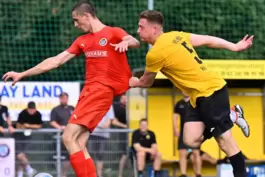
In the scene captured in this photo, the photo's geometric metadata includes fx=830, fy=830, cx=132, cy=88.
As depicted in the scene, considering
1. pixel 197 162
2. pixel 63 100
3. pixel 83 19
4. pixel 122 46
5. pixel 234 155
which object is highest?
pixel 83 19

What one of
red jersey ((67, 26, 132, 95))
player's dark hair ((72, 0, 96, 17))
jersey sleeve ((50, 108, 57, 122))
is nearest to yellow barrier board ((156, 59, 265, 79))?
jersey sleeve ((50, 108, 57, 122))

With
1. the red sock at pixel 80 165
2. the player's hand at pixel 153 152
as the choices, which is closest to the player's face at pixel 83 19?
the red sock at pixel 80 165

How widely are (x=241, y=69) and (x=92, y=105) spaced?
288 inches

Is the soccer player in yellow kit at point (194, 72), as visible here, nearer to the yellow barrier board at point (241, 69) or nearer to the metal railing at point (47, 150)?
the metal railing at point (47, 150)

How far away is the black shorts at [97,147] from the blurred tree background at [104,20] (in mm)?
4599

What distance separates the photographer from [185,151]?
50.6 ft

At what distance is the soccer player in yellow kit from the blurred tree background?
9.79 meters

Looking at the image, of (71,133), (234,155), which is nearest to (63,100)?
(71,133)

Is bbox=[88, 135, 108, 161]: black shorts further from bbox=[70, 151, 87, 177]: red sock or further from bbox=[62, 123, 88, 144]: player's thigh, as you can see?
bbox=[70, 151, 87, 177]: red sock

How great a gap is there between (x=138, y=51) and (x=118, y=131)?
493 cm

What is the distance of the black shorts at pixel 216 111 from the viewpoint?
28.6ft

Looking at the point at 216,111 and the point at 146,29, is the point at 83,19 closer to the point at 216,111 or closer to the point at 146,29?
the point at 146,29

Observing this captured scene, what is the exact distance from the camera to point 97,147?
14125 millimetres

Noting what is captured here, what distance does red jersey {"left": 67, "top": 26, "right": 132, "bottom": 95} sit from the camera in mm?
9445
